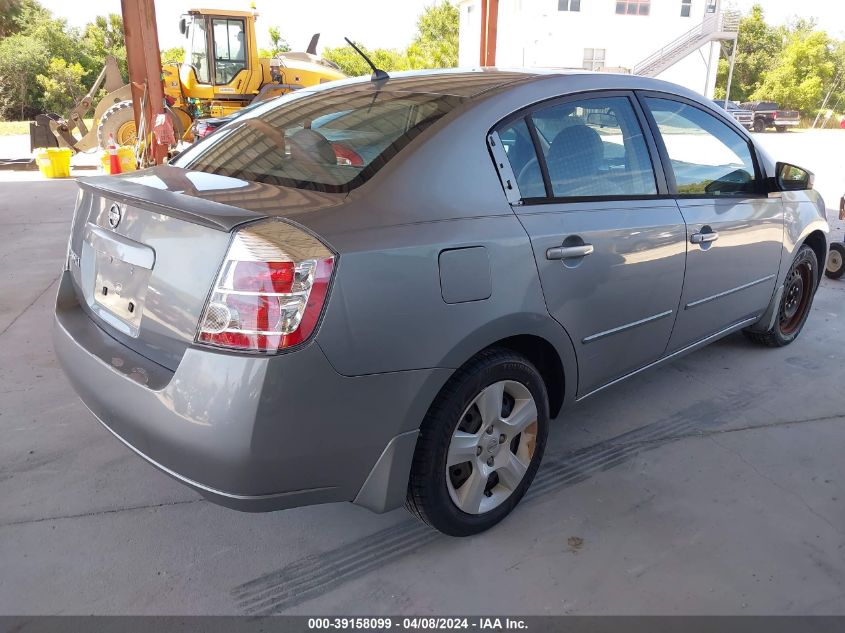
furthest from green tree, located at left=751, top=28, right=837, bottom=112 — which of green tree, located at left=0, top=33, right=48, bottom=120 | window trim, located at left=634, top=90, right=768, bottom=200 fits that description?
window trim, located at left=634, top=90, right=768, bottom=200

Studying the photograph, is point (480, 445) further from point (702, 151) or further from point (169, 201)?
point (702, 151)

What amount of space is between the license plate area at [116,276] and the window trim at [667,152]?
225 centimetres

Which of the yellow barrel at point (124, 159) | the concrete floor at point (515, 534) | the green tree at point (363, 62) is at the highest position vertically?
the green tree at point (363, 62)

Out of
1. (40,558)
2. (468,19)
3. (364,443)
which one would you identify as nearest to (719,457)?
(364,443)

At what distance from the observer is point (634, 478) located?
2887 mm

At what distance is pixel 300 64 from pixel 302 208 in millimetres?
14605

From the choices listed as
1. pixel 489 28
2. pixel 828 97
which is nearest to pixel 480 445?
pixel 489 28

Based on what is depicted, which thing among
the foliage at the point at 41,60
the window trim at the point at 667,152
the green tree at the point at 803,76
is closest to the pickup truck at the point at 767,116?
the green tree at the point at 803,76

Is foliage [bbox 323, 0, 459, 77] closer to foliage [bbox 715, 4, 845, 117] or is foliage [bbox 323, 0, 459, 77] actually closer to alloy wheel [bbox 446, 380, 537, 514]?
foliage [bbox 715, 4, 845, 117]

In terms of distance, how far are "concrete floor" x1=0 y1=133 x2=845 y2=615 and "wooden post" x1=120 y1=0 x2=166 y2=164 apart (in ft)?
27.8

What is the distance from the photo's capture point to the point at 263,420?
179 cm

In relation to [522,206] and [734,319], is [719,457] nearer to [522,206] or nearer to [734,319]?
Answer: [734,319]

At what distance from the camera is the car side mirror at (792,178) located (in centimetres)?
371

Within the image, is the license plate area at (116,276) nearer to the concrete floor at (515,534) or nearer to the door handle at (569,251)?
the concrete floor at (515,534)
